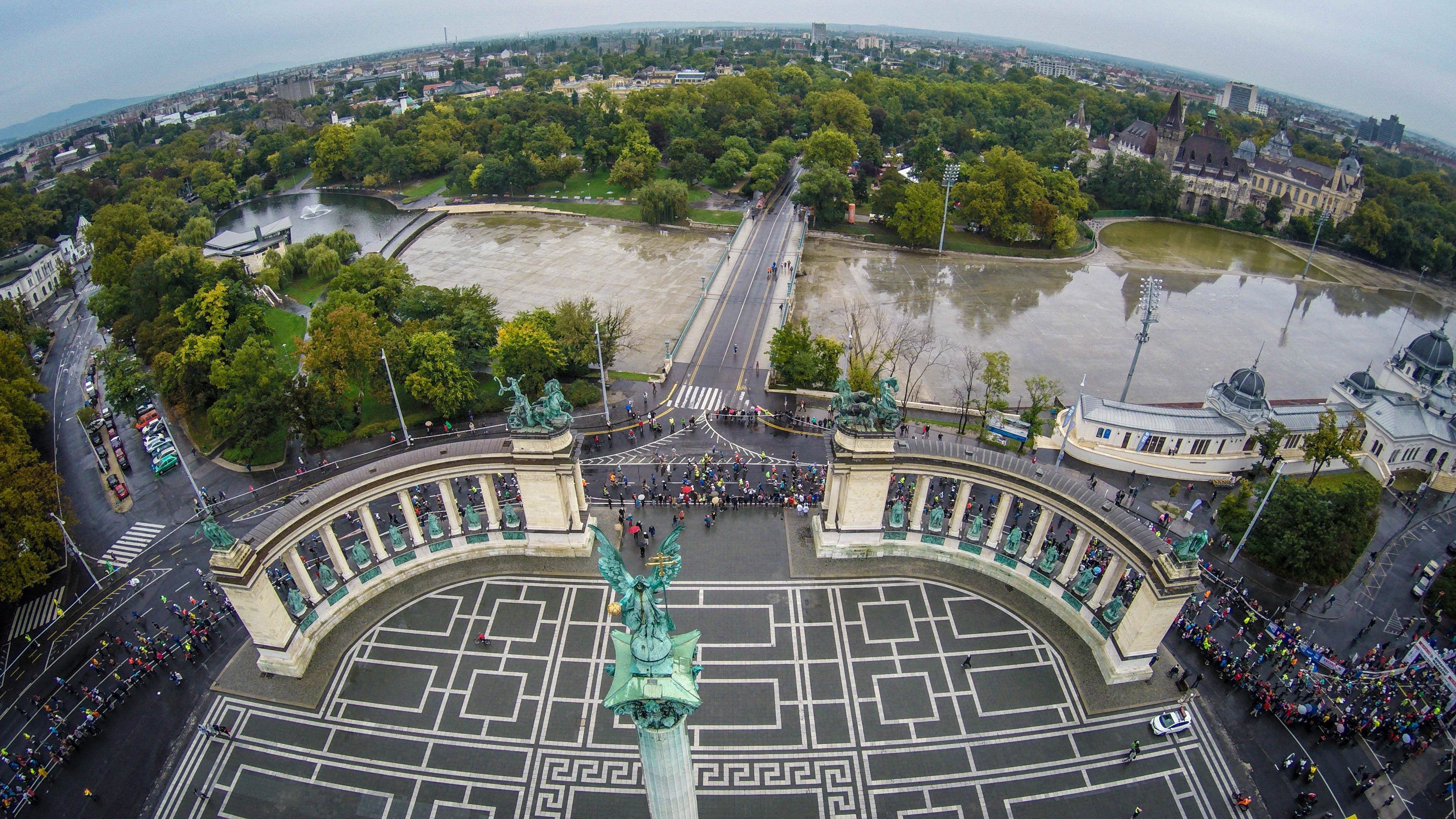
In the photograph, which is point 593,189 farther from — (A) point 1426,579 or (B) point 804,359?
(A) point 1426,579

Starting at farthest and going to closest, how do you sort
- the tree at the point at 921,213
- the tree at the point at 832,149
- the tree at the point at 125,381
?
1. the tree at the point at 832,149
2. the tree at the point at 921,213
3. the tree at the point at 125,381

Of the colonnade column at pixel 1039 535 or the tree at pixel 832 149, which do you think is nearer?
the colonnade column at pixel 1039 535

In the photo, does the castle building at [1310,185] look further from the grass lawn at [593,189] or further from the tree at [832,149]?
the grass lawn at [593,189]

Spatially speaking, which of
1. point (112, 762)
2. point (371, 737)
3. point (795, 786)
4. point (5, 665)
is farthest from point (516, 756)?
point (5, 665)

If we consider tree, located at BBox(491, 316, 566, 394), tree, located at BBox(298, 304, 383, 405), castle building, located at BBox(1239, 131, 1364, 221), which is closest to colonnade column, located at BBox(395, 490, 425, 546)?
tree, located at BBox(491, 316, 566, 394)

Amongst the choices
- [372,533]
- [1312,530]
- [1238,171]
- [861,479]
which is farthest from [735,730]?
[1238,171]

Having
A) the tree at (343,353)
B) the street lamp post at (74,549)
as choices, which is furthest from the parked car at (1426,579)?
the street lamp post at (74,549)
